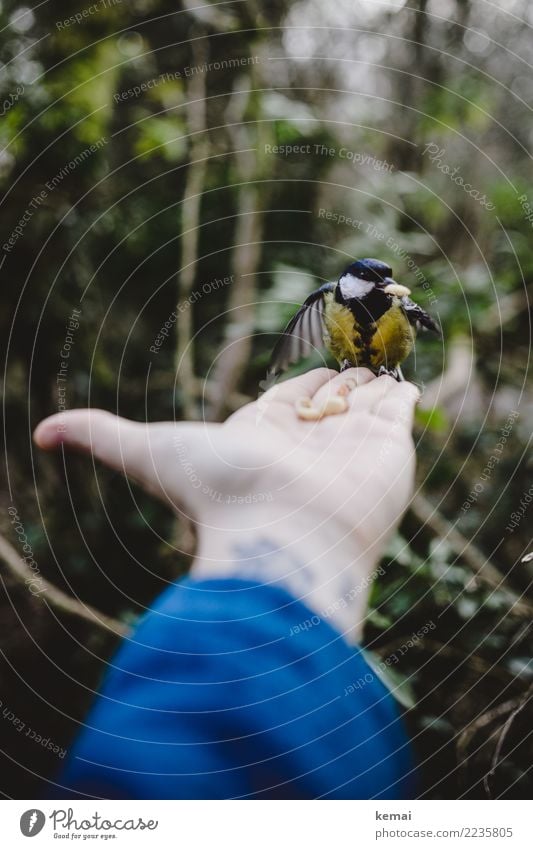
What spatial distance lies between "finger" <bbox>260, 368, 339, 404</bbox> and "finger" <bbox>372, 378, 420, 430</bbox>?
4 cm

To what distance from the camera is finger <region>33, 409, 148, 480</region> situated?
40cm

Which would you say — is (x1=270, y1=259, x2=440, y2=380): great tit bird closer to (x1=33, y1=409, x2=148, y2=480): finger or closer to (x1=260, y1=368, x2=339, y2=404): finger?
(x1=260, y1=368, x2=339, y2=404): finger

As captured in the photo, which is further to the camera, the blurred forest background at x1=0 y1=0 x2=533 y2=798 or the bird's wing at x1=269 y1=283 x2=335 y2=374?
the blurred forest background at x1=0 y1=0 x2=533 y2=798

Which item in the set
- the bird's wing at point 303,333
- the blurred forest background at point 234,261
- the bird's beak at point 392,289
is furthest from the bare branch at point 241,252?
the bird's beak at point 392,289

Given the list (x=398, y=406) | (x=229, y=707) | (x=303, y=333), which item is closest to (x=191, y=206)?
(x=303, y=333)

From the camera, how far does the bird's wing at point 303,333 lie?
522 mm

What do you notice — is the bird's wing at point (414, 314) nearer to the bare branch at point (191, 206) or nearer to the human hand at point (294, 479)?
the human hand at point (294, 479)

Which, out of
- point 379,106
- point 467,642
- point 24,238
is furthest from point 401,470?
point 379,106

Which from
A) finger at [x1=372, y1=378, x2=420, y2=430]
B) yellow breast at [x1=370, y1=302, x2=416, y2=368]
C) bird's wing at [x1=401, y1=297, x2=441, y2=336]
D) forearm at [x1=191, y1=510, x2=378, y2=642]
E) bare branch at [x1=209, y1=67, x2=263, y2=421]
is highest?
bare branch at [x1=209, y1=67, x2=263, y2=421]

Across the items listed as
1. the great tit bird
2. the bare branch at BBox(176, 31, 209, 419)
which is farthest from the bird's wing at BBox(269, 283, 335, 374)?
the bare branch at BBox(176, 31, 209, 419)

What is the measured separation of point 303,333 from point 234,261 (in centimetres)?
42

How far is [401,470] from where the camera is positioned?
0.46 meters

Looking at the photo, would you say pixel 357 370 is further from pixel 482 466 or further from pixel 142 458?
pixel 482 466

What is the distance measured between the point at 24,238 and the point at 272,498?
0.58 m
